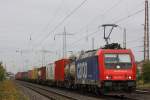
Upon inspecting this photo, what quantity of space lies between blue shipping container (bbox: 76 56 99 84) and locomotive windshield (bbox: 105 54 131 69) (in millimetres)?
790

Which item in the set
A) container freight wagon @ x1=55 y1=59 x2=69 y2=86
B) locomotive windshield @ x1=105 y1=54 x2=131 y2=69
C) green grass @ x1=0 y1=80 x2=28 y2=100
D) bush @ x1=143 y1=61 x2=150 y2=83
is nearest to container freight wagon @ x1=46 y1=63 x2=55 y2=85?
container freight wagon @ x1=55 y1=59 x2=69 y2=86

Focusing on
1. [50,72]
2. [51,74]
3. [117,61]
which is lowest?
[51,74]

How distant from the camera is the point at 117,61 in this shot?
28.8 m

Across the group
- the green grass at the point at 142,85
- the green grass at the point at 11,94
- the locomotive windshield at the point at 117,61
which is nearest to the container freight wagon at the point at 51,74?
the green grass at the point at 142,85

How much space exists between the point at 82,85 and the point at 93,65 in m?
5.54

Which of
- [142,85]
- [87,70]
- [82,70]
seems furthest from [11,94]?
[142,85]

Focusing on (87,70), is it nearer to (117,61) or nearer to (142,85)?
(117,61)

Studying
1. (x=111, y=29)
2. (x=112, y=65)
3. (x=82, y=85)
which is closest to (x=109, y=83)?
(x=112, y=65)

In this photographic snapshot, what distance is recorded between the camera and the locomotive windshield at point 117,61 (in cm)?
2844

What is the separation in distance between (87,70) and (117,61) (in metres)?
3.70

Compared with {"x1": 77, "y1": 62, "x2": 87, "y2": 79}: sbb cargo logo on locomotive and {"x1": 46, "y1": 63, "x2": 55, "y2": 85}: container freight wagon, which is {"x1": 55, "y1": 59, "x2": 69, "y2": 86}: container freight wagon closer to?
{"x1": 46, "y1": 63, "x2": 55, "y2": 85}: container freight wagon

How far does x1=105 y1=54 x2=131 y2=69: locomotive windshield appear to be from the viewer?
2844 centimetres

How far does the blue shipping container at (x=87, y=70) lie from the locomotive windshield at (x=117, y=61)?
790 mm

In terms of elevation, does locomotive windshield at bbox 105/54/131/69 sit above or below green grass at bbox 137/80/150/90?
above
